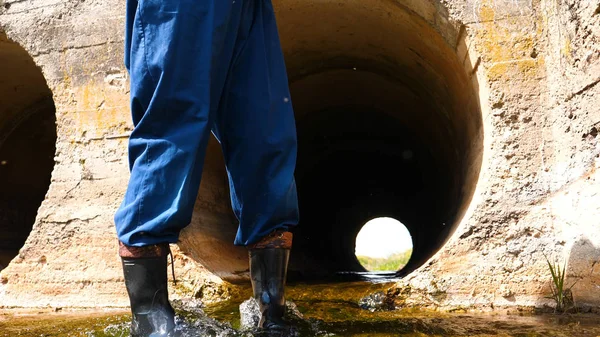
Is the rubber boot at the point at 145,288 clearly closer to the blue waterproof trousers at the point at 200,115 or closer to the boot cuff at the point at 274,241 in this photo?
the blue waterproof trousers at the point at 200,115

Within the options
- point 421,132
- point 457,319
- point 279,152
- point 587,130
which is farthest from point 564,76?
point 421,132

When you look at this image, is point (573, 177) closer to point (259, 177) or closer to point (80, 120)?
point (259, 177)

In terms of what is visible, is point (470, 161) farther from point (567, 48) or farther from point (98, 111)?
point (98, 111)

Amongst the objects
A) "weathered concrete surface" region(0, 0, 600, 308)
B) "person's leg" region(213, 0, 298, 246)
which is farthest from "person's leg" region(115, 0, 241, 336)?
"weathered concrete surface" region(0, 0, 600, 308)

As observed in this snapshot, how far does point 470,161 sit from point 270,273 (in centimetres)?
182

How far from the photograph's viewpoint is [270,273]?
169 cm

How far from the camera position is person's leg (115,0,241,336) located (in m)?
1.51

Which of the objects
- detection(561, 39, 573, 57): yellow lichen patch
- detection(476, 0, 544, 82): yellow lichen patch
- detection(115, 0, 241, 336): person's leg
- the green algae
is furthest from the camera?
detection(476, 0, 544, 82): yellow lichen patch

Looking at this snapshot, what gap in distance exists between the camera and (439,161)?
18.8 ft

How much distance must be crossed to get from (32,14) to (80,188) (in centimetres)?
101

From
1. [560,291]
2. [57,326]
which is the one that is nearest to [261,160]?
[57,326]

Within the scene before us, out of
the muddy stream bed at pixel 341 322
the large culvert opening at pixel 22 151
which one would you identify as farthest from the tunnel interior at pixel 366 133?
the large culvert opening at pixel 22 151

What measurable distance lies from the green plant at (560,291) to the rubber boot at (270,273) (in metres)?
1.05

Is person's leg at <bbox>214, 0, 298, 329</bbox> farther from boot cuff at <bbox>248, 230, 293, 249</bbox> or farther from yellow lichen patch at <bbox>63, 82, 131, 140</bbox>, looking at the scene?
yellow lichen patch at <bbox>63, 82, 131, 140</bbox>
